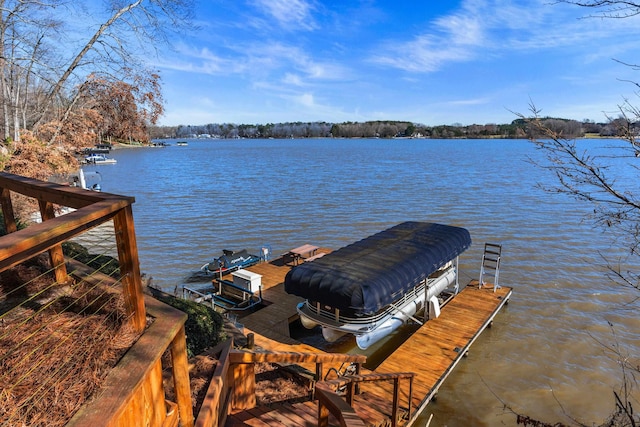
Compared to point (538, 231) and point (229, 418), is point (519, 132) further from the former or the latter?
point (538, 231)

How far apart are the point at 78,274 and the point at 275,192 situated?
106 ft

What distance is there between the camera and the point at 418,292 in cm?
1258

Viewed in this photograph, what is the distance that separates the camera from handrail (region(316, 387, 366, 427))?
295 centimetres

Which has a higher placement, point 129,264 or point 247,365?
point 129,264

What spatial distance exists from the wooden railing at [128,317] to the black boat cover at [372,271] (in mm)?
6291

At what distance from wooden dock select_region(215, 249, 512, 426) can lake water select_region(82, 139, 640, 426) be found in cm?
73

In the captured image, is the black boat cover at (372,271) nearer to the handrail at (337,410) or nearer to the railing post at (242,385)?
the railing post at (242,385)

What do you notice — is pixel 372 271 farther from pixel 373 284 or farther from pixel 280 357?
pixel 280 357

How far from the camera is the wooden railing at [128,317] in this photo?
2.09 m

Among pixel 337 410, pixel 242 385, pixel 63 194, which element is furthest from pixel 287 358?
pixel 63 194

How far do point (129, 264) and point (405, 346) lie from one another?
937cm

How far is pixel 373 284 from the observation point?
9.64 meters

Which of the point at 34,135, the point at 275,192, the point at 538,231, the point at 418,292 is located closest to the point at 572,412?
the point at 418,292

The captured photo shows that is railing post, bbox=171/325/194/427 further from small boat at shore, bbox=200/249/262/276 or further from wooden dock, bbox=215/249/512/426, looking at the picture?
small boat at shore, bbox=200/249/262/276
